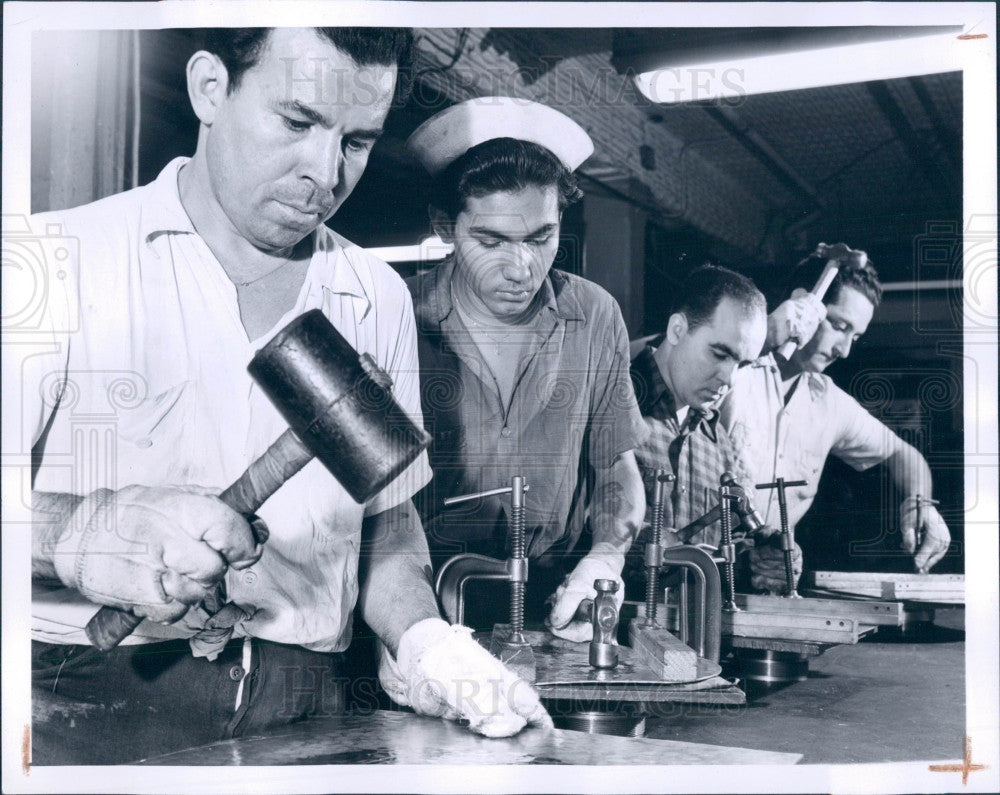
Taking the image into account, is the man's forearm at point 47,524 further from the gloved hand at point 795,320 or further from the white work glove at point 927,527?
the white work glove at point 927,527

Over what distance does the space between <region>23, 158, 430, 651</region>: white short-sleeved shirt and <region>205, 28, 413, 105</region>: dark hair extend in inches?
11.6

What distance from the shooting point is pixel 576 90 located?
250cm

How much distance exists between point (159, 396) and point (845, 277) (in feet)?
6.31

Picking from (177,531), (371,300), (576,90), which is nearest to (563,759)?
(177,531)

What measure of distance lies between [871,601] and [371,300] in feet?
5.44

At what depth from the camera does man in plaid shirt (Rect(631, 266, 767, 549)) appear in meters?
2.56

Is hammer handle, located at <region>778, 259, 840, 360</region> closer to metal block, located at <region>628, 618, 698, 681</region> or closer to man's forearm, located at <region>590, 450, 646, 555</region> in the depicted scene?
man's forearm, located at <region>590, 450, 646, 555</region>

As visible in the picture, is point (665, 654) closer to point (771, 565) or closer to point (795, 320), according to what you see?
point (771, 565)

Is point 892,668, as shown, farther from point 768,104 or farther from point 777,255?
point 768,104

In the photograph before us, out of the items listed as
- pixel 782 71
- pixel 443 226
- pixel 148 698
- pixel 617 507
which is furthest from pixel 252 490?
pixel 782 71

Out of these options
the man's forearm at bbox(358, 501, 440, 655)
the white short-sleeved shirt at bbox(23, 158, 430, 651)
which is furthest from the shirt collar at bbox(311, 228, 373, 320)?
the man's forearm at bbox(358, 501, 440, 655)

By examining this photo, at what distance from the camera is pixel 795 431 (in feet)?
8.71

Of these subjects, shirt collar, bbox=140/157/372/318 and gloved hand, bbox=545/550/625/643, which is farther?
gloved hand, bbox=545/550/625/643

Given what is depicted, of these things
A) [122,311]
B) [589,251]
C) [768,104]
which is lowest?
[122,311]
